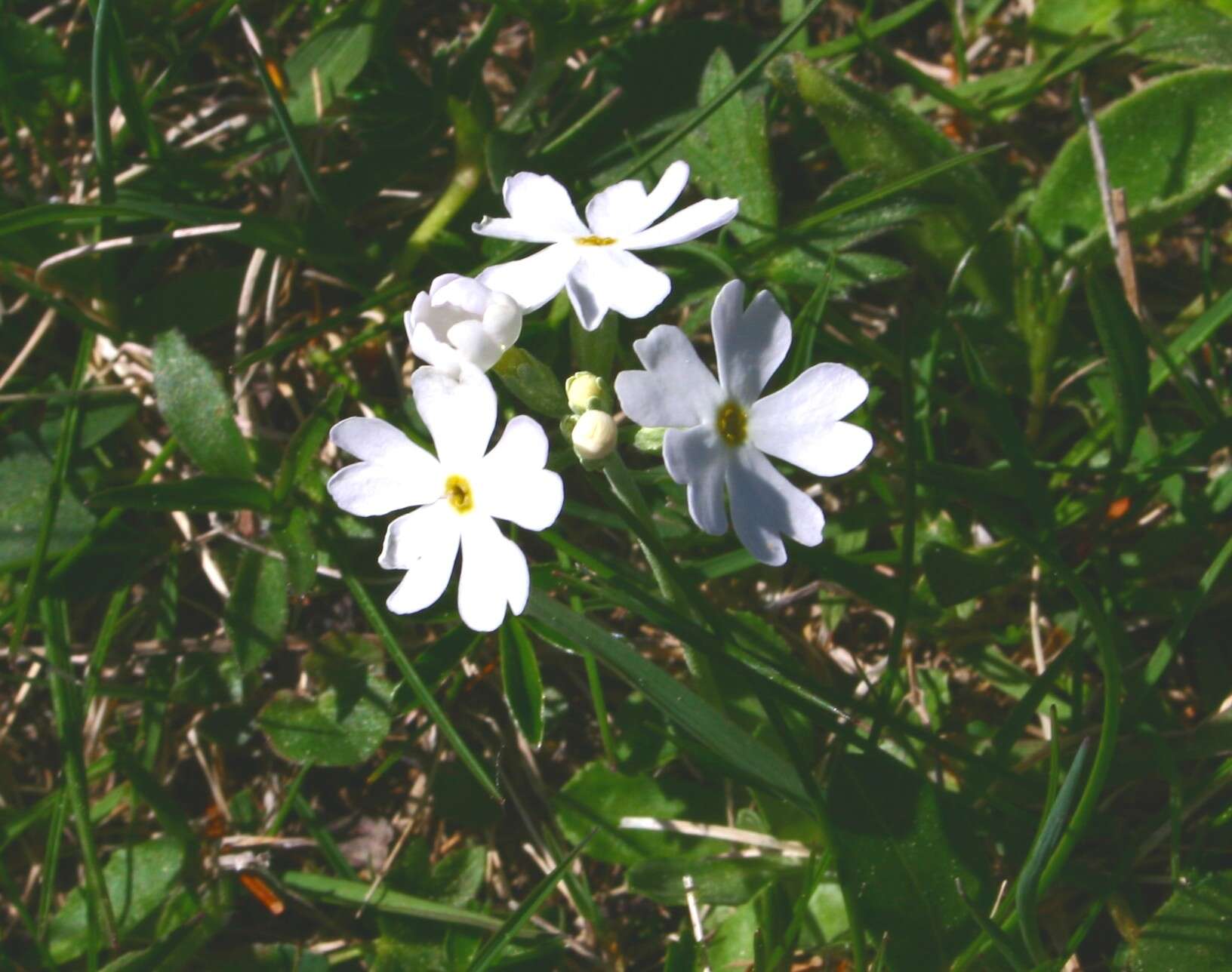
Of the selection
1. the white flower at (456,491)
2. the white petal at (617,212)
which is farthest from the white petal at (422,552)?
the white petal at (617,212)

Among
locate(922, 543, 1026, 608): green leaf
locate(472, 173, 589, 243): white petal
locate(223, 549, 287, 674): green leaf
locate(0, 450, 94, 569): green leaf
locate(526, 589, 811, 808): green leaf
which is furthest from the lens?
locate(0, 450, 94, 569): green leaf

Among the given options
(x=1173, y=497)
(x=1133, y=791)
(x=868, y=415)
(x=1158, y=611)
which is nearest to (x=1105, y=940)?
(x=1133, y=791)

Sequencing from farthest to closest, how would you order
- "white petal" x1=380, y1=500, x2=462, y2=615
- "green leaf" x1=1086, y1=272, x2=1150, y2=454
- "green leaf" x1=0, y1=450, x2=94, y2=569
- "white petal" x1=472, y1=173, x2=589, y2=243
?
1. "green leaf" x1=0, y1=450, x2=94, y2=569
2. "green leaf" x1=1086, y1=272, x2=1150, y2=454
3. "white petal" x1=472, y1=173, x2=589, y2=243
4. "white petal" x1=380, y1=500, x2=462, y2=615

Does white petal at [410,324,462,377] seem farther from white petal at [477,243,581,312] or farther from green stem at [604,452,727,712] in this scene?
green stem at [604,452,727,712]

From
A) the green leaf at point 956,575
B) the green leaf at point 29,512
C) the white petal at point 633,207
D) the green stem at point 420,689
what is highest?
the white petal at point 633,207

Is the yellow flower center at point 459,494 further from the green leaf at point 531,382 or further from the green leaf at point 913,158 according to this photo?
the green leaf at point 913,158

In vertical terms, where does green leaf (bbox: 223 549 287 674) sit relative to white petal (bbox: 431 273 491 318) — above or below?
below

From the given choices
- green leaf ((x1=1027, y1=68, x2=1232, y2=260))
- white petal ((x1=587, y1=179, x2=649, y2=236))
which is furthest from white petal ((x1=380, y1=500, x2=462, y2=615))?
green leaf ((x1=1027, y1=68, x2=1232, y2=260))

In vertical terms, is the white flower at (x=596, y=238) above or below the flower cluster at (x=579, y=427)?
above
